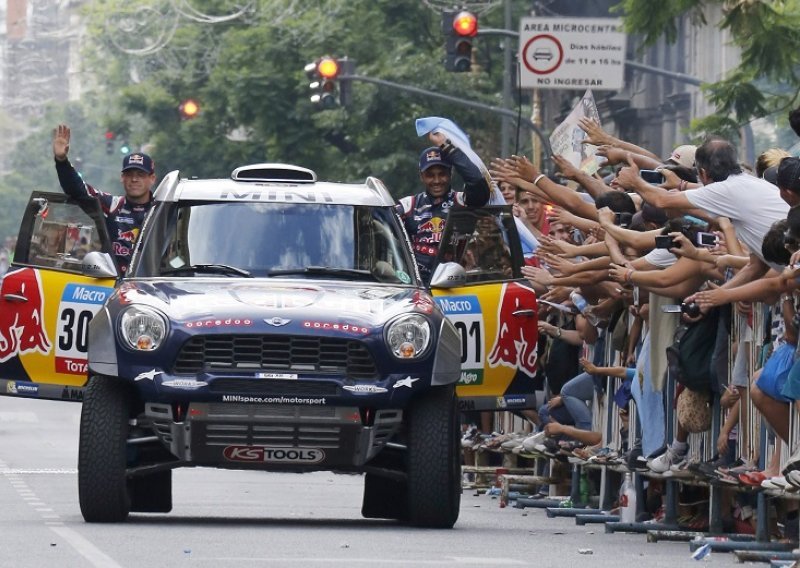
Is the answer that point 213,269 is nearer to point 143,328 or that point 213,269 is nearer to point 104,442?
point 143,328

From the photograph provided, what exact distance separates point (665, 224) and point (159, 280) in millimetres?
3078

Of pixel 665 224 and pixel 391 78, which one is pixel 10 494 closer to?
pixel 665 224

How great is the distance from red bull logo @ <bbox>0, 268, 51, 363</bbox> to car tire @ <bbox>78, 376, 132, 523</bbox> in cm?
206

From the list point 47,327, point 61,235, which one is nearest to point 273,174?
point 61,235

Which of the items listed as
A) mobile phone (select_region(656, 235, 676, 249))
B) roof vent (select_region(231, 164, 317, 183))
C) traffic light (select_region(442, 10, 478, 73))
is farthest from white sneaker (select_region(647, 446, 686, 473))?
traffic light (select_region(442, 10, 478, 73))

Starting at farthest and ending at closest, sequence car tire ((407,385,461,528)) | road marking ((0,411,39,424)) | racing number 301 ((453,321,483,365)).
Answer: road marking ((0,411,39,424)) → racing number 301 ((453,321,483,365)) → car tire ((407,385,461,528))

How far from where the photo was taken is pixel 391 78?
5216cm

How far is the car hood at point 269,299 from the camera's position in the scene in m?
13.3

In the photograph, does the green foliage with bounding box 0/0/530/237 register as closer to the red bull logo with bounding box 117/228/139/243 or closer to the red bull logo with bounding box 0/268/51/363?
the red bull logo with bounding box 117/228/139/243

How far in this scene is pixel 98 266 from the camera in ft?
47.5

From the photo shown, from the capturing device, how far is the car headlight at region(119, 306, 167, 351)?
43.5 ft

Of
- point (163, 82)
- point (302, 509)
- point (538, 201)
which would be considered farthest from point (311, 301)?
point (163, 82)

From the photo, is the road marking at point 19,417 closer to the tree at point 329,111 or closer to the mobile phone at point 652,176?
the mobile phone at point 652,176

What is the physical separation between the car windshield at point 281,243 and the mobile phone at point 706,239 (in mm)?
1653
